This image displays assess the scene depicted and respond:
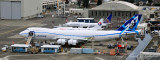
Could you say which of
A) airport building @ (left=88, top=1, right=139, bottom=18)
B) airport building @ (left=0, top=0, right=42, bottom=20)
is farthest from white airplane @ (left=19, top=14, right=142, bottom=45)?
airport building @ (left=0, top=0, right=42, bottom=20)

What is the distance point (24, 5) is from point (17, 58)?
84483mm

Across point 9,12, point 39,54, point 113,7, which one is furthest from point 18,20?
point 39,54

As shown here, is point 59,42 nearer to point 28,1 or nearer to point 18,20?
point 18,20

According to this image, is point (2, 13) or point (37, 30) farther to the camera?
point (2, 13)

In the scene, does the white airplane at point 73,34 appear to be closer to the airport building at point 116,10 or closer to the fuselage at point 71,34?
the fuselage at point 71,34

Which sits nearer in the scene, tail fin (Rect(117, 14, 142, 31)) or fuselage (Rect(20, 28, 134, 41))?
fuselage (Rect(20, 28, 134, 41))

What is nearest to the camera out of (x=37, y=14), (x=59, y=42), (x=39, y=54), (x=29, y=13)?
(x=39, y=54)

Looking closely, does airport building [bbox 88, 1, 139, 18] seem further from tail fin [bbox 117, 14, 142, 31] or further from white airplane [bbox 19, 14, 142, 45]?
white airplane [bbox 19, 14, 142, 45]

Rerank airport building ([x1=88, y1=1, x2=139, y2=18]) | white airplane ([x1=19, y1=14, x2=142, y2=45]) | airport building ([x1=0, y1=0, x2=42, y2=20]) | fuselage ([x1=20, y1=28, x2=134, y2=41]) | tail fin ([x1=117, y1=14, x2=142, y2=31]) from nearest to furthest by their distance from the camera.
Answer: white airplane ([x1=19, y1=14, x2=142, y2=45]), fuselage ([x1=20, y1=28, x2=134, y2=41]), tail fin ([x1=117, y1=14, x2=142, y2=31]), airport building ([x1=0, y1=0, x2=42, y2=20]), airport building ([x1=88, y1=1, x2=139, y2=18])

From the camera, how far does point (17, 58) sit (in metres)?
47.5

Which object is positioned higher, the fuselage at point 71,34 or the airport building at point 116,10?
the airport building at point 116,10

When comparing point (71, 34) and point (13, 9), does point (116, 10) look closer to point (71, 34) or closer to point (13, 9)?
point (13, 9)

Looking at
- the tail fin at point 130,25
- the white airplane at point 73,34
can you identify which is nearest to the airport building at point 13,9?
the white airplane at point 73,34

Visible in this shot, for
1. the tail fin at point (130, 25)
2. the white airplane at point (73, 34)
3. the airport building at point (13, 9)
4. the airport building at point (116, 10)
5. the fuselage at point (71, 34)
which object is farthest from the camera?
the airport building at point (116, 10)
